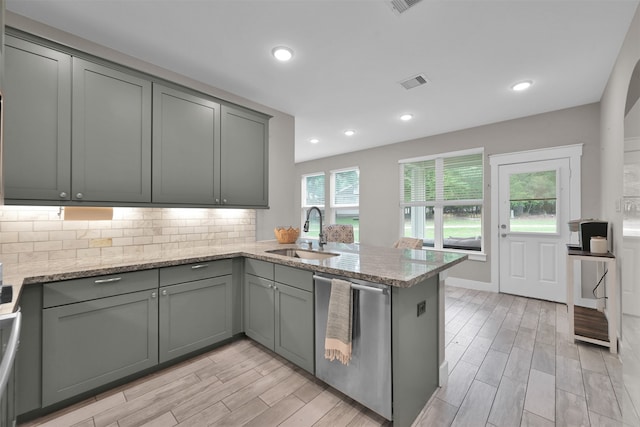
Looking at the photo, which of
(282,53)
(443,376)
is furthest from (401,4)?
(443,376)

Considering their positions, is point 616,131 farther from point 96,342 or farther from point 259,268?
point 96,342

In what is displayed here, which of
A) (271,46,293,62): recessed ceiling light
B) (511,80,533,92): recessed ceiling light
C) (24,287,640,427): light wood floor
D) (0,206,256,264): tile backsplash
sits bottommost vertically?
(24,287,640,427): light wood floor

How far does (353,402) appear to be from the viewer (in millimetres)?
1799

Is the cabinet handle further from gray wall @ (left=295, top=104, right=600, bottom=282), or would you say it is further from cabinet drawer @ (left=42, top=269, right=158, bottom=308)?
gray wall @ (left=295, top=104, right=600, bottom=282)

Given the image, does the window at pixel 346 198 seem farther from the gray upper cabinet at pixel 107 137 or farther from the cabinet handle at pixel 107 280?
the cabinet handle at pixel 107 280

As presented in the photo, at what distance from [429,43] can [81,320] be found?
326cm

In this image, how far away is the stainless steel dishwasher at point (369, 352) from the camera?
1529mm

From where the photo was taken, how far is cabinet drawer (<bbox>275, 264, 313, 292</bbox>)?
1.94 metres

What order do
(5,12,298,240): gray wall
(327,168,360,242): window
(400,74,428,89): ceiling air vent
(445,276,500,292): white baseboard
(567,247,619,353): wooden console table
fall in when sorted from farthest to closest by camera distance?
Result: (327,168,360,242): window → (445,276,500,292): white baseboard → (5,12,298,240): gray wall → (400,74,428,89): ceiling air vent → (567,247,619,353): wooden console table

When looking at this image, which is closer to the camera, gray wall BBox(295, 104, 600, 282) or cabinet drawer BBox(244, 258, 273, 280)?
cabinet drawer BBox(244, 258, 273, 280)

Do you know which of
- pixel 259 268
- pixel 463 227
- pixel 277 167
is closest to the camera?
pixel 259 268

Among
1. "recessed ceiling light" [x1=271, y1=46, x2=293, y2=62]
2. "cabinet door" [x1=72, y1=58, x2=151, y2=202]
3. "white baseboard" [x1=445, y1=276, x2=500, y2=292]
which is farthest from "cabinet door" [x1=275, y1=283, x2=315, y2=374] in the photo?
"white baseboard" [x1=445, y1=276, x2=500, y2=292]

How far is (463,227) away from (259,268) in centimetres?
380

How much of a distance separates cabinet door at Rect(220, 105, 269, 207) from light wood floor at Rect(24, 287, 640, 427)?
4.92 feet
